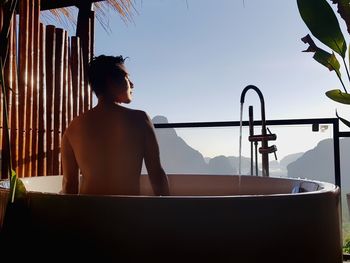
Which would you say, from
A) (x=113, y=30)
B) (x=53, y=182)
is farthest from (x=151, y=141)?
(x=113, y=30)

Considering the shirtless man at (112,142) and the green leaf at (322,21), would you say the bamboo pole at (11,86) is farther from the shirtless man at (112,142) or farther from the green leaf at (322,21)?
the green leaf at (322,21)

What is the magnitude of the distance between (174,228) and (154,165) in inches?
22.5

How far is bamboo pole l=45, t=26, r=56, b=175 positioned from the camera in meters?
2.80

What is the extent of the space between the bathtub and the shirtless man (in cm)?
53

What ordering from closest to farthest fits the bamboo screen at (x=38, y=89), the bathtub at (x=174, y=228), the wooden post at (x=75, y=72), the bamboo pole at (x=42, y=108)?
1. the bathtub at (x=174, y=228)
2. the bamboo screen at (x=38, y=89)
3. the bamboo pole at (x=42, y=108)
4. the wooden post at (x=75, y=72)

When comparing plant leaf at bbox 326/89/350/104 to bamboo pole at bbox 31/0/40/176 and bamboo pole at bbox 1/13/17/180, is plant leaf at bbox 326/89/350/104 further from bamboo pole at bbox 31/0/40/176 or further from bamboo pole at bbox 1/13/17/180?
bamboo pole at bbox 31/0/40/176

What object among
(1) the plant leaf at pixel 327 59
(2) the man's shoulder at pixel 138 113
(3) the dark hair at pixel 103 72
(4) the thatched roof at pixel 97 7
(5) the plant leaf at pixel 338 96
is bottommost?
(2) the man's shoulder at pixel 138 113

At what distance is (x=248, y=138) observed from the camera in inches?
93.0

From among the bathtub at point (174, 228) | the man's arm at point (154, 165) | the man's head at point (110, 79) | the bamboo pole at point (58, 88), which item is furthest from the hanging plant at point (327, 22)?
the bamboo pole at point (58, 88)

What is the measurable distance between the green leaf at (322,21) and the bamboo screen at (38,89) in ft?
5.90

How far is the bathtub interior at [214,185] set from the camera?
1.74 meters

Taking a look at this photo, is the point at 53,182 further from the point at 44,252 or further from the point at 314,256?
the point at 314,256

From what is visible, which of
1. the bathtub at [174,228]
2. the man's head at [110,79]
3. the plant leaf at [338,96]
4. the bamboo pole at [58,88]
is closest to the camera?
the bathtub at [174,228]

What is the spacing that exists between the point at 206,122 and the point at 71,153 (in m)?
1.66
